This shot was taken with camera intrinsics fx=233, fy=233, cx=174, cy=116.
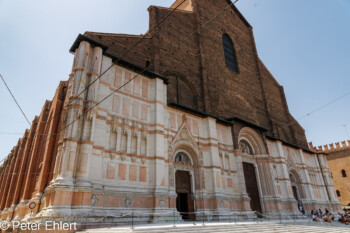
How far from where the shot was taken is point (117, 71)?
13969 mm

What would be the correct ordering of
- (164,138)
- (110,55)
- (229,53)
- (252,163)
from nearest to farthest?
(110,55)
(164,138)
(252,163)
(229,53)

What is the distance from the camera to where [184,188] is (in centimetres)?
1529

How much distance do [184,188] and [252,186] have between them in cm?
703

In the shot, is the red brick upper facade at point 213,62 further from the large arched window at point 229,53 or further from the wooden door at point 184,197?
the wooden door at point 184,197

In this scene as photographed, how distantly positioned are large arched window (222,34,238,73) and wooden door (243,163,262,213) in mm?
10823

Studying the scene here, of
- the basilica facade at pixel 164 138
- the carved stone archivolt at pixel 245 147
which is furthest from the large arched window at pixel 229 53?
the carved stone archivolt at pixel 245 147

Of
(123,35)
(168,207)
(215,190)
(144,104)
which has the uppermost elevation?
(123,35)

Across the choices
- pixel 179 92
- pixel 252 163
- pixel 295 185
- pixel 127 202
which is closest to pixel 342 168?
pixel 295 185

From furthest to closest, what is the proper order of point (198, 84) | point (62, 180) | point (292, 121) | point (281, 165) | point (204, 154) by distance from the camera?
point (292, 121)
point (281, 165)
point (198, 84)
point (204, 154)
point (62, 180)

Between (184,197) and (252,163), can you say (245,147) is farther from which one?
(184,197)

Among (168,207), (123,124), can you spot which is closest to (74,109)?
(123,124)

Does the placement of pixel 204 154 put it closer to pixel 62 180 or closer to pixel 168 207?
A: pixel 168 207

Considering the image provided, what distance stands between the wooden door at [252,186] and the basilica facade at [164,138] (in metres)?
0.13

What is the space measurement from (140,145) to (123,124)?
5.12ft
